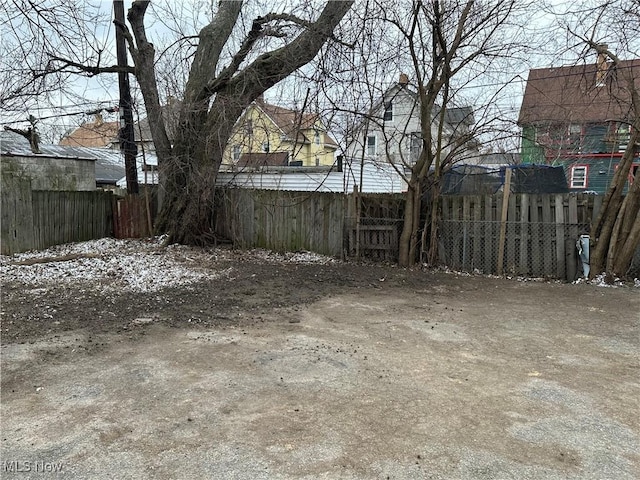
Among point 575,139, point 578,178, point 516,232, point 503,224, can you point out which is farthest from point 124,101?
point 578,178

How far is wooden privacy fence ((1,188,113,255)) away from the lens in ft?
32.8

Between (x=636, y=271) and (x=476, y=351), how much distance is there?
4716mm

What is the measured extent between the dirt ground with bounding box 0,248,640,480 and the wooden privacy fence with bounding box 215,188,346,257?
12.1 ft

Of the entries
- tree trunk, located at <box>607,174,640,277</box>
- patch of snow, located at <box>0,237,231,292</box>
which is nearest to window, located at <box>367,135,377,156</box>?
patch of snow, located at <box>0,237,231,292</box>

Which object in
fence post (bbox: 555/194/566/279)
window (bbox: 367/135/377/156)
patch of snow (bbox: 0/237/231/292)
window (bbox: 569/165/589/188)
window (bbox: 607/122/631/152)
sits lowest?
patch of snow (bbox: 0/237/231/292)

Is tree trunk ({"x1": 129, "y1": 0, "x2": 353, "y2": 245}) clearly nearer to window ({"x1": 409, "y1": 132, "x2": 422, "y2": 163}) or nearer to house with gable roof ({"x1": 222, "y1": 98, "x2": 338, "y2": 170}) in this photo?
house with gable roof ({"x1": 222, "y1": 98, "x2": 338, "y2": 170})

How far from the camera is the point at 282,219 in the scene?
35.2 ft

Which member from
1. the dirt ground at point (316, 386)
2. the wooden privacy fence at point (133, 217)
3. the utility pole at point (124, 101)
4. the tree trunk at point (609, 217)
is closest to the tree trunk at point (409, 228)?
the dirt ground at point (316, 386)

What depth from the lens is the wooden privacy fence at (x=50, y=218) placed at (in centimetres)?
1000

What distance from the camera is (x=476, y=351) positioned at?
14.5ft

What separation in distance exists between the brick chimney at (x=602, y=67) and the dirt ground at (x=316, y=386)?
147 inches

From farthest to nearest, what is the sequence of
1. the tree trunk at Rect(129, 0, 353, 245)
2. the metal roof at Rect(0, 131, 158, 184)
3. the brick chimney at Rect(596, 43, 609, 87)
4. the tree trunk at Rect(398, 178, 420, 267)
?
the metal roof at Rect(0, 131, 158, 184)
the tree trunk at Rect(129, 0, 353, 245)
the tree trunk at Rect(398, 178, 420, 267)
the brick chimney at Rect(596, 43, 609, 87)

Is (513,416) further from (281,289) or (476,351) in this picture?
(281,289)

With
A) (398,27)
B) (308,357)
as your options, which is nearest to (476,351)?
(308,357)
